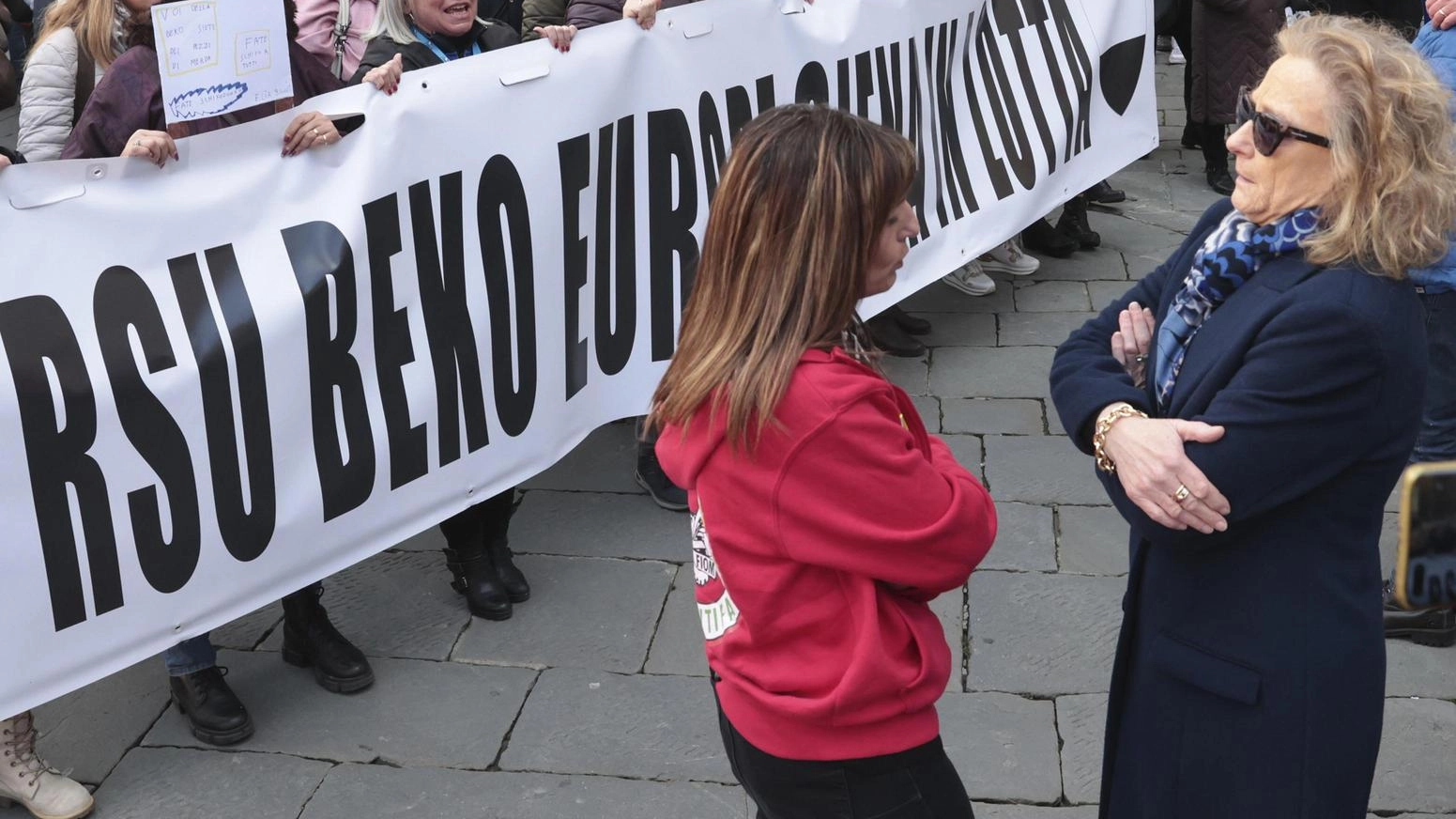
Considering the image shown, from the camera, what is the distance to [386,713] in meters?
3.41

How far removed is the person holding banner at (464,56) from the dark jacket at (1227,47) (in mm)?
4681

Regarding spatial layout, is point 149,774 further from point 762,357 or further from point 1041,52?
point 1041,52

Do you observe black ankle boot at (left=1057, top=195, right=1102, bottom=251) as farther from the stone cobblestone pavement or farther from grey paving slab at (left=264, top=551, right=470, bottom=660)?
grey paving slab at (left=264, top=551, right=470, bottom=660)

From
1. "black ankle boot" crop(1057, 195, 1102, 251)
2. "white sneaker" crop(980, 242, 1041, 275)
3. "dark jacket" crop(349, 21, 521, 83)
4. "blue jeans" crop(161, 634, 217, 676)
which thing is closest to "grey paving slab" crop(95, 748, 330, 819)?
"blue jeans" crop(161, 634, 217, 676)

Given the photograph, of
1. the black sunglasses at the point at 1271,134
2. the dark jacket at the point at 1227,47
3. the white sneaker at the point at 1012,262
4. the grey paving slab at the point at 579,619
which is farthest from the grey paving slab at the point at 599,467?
the dark jacket at the point at 1227,47

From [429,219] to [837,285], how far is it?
2001mm

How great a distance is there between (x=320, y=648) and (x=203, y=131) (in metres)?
1.29

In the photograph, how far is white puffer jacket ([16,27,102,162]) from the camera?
3.47 metres

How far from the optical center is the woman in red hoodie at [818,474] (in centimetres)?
168

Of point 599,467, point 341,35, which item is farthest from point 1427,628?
point 341,35

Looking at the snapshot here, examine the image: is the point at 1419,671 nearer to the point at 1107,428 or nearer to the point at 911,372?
the point at 1107,428

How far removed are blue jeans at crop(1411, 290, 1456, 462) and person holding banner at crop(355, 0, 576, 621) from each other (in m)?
2.32

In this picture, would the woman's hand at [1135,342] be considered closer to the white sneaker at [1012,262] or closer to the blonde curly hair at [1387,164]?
the blonde curly hair at [1387,164]

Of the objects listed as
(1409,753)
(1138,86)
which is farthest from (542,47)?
(1138,86)
